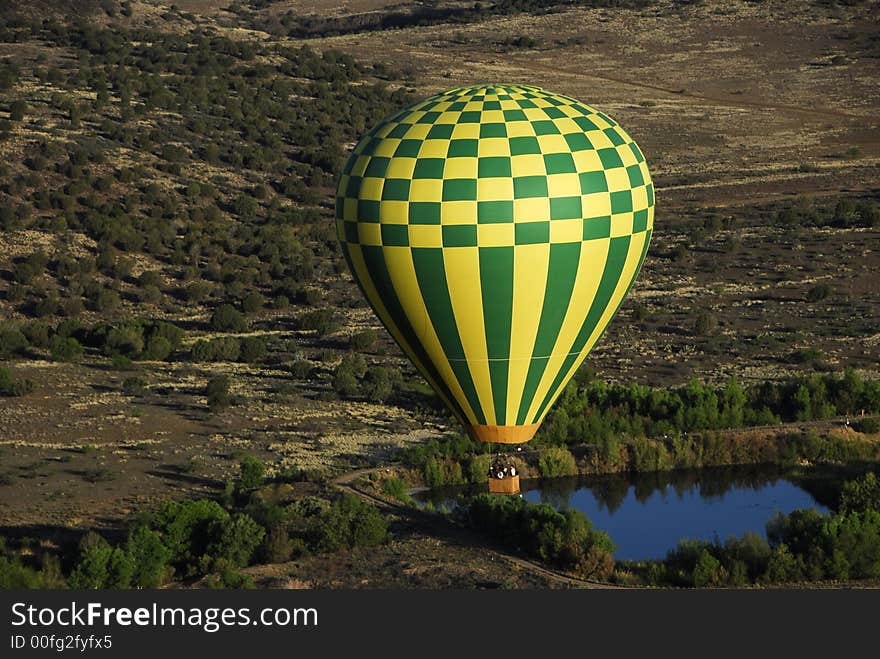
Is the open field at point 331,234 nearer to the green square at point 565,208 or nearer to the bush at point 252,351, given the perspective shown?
the bush at point 252,351

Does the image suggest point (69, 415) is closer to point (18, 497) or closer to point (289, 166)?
point (18, 497)

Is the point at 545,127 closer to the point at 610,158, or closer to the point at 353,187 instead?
the point at 610,158

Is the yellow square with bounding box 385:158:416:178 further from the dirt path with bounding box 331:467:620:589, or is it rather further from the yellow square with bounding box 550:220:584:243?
the dirt path with bounding box 331:467:620:589

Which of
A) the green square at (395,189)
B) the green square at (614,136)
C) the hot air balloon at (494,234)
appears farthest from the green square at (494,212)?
the green square at (614,136)

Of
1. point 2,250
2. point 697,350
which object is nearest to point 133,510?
point 697,350

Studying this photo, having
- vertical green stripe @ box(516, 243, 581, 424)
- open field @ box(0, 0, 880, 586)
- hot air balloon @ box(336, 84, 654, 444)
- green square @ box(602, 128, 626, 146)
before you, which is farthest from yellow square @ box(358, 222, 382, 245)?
open field @ box(0, 0, 880, 586)

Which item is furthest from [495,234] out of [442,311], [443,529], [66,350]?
[66,350]
